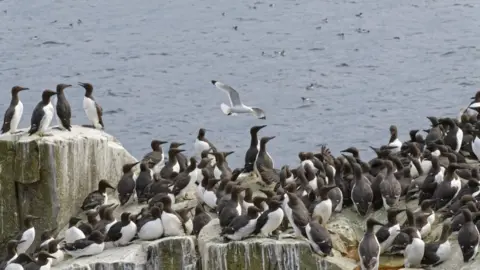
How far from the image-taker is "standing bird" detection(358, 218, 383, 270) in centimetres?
1644

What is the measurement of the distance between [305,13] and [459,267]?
1062 inches

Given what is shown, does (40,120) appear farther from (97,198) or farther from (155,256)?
(155,256)

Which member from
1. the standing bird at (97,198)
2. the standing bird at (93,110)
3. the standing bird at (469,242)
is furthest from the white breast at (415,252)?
the standing bird at (93,110)

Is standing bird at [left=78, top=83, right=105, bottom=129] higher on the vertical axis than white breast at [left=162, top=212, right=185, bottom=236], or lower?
higher

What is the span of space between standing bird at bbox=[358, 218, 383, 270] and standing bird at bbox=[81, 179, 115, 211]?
4713 mm

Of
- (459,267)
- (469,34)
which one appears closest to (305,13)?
(469,34)

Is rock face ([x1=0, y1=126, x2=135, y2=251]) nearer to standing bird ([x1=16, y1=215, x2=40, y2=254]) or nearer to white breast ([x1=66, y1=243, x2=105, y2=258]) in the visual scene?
standing bird ([x1=16, y1=215, x2=40, y2=254])

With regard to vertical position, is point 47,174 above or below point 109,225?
above

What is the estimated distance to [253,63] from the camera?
37.5 meters

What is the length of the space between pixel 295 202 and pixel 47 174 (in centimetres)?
436

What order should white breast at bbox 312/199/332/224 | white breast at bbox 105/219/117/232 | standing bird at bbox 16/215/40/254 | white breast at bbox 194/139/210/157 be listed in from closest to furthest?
white breast at bbox 312/199/332/224 → white breast at bbox 105/219/117/232 → standing bird at bbox 16/215/40/254 → white breast at bbox 194/139/210/157

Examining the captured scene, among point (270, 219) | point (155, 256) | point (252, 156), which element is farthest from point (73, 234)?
point (252, 156)

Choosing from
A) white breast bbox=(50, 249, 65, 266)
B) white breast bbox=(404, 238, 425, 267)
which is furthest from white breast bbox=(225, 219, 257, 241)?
white breast bbox=(50, 249, 65, 266)

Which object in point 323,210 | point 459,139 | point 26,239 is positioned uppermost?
point 323,210
